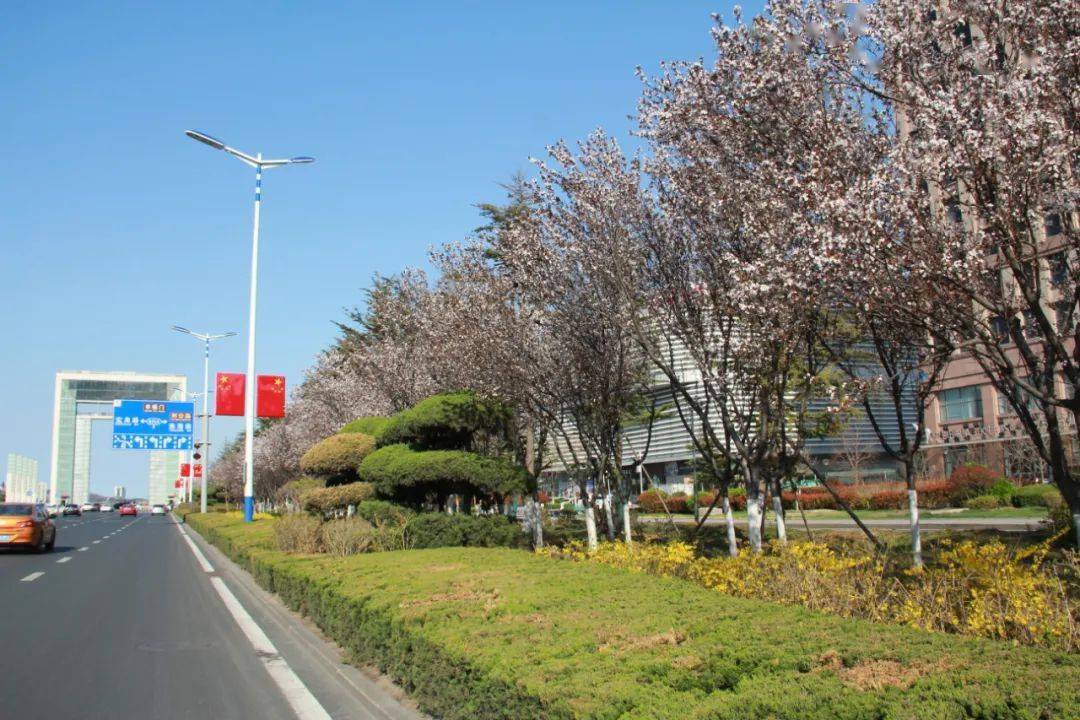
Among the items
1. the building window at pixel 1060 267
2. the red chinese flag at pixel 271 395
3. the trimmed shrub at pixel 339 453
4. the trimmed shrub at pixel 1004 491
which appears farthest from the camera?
Answer: the trimmed shrub at pixel 1004 491

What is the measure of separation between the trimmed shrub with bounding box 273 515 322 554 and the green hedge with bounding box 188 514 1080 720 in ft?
25.4

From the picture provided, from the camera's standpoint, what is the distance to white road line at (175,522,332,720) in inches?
270

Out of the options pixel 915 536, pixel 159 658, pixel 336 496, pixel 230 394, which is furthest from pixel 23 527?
pixel 915 536

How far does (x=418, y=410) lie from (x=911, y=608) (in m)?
13.0

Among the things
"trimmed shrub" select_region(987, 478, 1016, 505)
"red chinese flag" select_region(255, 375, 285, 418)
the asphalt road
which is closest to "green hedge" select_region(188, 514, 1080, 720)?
the asphalt road

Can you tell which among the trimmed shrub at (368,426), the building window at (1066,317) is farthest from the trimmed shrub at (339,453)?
the building window at (1066,317)

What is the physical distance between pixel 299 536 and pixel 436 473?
2.88 m

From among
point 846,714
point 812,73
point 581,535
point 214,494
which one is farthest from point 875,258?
point 214,494

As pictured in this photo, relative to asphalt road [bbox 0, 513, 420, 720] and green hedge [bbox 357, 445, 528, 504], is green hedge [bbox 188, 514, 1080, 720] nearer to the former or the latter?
asphalt road [bbox 0, 513, 420, 720]

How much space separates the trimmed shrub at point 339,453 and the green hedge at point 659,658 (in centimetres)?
1365

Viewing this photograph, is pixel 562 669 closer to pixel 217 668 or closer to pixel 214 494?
pixel 217 668

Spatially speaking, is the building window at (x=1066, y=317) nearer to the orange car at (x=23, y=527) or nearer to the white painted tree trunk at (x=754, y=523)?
the white painted tree trunk at (x=754, y=523)

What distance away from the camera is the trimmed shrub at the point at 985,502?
30.5m

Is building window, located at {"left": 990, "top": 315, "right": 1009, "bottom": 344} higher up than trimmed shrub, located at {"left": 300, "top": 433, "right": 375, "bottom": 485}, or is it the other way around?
building window, located at {"left": 990, "top": 315, "right": 1009, "bottom": 344}
